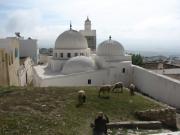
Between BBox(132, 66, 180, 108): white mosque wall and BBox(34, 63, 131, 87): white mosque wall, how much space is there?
4.08 ft

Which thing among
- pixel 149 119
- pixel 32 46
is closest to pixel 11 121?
pixel 149 119

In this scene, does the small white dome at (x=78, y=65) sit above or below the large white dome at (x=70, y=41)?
below

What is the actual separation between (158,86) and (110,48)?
9406 mm

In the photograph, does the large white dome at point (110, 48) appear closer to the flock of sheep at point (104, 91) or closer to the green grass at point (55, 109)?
the flock of sheep at point (104, 91)

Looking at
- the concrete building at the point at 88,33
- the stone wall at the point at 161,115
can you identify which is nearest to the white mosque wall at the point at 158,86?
the stone wall at the point at 161,115

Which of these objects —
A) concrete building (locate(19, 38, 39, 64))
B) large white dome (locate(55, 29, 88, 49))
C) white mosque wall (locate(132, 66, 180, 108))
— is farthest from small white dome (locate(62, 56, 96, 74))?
concrete building (locate(19, 38, 39, 64))

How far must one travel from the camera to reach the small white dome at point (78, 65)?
30.7m

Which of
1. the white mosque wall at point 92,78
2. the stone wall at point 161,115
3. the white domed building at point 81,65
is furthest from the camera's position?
the white domed building at point 81,65

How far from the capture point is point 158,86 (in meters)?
24.4

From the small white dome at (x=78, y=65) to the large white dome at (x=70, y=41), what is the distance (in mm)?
3480

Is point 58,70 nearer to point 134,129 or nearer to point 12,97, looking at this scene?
point 12,97

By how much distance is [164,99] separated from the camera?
23156 millimetres

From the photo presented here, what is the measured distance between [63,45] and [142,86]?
10215mm

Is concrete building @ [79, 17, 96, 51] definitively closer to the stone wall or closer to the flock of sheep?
the flock of sheep
